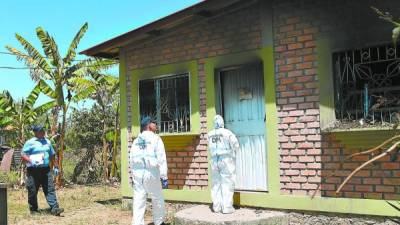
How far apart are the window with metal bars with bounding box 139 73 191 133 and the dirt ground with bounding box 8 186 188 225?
142 cm

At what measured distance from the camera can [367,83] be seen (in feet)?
19.4

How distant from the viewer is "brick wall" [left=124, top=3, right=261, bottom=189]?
23.4 ft

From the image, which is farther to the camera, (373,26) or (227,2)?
(227,2)

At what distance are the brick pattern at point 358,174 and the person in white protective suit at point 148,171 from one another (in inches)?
92.0

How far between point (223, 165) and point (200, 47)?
2.06m

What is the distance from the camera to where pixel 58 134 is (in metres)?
14.2

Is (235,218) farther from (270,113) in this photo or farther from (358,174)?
(358,174)

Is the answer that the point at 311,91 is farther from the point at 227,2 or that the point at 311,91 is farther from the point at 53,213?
the point at 53,213

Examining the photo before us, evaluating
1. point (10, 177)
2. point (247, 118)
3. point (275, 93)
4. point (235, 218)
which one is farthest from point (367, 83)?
point (10, 177)


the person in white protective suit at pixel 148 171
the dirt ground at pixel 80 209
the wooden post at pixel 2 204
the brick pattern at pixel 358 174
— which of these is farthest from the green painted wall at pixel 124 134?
the wooden post at pixel 2 204

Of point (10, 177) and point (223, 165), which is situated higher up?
point (223, 165)

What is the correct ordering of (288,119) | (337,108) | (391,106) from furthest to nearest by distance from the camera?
(288,119) < (337,108) < (391,106)

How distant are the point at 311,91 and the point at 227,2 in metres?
1.87

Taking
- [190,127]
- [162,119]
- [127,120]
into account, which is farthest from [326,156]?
[127,120]
